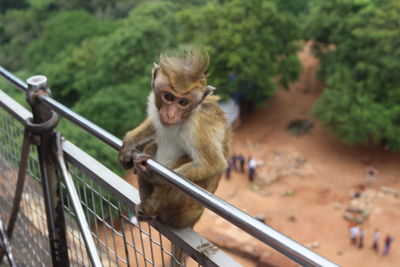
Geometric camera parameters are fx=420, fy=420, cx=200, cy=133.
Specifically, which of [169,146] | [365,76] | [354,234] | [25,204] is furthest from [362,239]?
[25,204]

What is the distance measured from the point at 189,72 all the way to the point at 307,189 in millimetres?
13950

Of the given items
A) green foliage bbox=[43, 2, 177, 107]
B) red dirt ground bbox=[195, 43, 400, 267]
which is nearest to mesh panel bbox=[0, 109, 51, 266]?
red dirt ground bbox=[195, 43, 400, 267]

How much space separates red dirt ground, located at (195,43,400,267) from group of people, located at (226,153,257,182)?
0.28m

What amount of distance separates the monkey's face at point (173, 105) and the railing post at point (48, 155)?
68cm

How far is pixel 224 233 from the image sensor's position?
13125 mm

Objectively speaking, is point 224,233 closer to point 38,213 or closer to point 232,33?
point 232,33

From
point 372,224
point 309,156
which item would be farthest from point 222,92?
point 372,224

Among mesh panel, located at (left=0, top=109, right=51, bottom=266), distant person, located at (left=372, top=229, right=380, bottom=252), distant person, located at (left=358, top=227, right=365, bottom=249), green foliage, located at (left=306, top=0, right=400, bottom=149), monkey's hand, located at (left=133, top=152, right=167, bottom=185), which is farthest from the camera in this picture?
green foliage, located at (left=306, top=0, right=400, bottom=149)

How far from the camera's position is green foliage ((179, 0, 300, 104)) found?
1792 centimetres

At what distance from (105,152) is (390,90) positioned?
36.0 ft

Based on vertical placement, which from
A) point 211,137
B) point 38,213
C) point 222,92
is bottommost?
point 222,92

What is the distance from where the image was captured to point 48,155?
8.54 ft

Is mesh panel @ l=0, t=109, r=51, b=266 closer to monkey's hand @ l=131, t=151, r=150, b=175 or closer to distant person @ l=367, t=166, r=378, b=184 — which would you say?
monkey's hand @ l=131, t=151, r=150, b=175

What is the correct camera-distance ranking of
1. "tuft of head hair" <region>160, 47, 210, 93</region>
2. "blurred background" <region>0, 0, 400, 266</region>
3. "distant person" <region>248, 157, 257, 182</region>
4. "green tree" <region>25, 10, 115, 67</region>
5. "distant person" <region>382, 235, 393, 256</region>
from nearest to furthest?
"tuft of head hair" <region>160, 47, 210, 93</region>
"distant person" <region>382, 235, 393, 256</region>
"blurred background" <region>0, 0, 400, 266</region>
"distant person" <region>248, 157, 257, 182</region>
"green tree" <region>25, 10, 115, 67</region>
